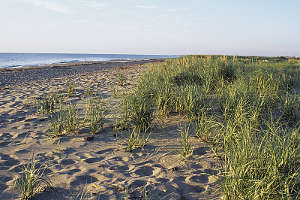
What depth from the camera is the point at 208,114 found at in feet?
13.0

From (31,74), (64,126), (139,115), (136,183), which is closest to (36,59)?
(31,74)

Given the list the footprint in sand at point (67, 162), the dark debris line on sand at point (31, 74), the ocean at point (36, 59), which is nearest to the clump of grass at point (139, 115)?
the footprint in sand at point (67, 162)

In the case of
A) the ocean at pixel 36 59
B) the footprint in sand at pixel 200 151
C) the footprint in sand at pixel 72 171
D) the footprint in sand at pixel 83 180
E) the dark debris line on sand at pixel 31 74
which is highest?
the ocean at pixel 36 59

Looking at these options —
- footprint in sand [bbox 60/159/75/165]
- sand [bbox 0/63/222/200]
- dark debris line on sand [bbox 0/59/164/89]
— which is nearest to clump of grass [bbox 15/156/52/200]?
sand [bbox 0/63/222/200]

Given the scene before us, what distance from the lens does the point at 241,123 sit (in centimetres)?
275

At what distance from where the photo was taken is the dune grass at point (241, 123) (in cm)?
185

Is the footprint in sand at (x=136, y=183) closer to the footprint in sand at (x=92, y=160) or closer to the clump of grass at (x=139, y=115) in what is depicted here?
the footprint in sand at (x=92, y=160)

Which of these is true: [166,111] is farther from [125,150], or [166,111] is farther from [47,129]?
[47,129]

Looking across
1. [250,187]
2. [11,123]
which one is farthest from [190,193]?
[11,123]

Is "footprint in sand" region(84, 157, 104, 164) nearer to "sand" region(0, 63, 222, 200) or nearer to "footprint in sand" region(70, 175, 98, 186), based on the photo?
"sand" region(0, 63, 222, 200)

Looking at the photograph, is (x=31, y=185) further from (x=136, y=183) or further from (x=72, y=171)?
(x=136, y=183)

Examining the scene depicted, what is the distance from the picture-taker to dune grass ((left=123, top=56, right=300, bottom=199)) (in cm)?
185

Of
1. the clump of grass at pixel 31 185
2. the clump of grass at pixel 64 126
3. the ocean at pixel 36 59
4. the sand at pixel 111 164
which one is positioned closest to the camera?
the clump of grass at pixel 31 185

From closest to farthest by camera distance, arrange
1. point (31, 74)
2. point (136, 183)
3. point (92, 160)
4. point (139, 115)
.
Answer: point (136, 183) → point (92, 160) → point (139, 115) → point (31, 74)
